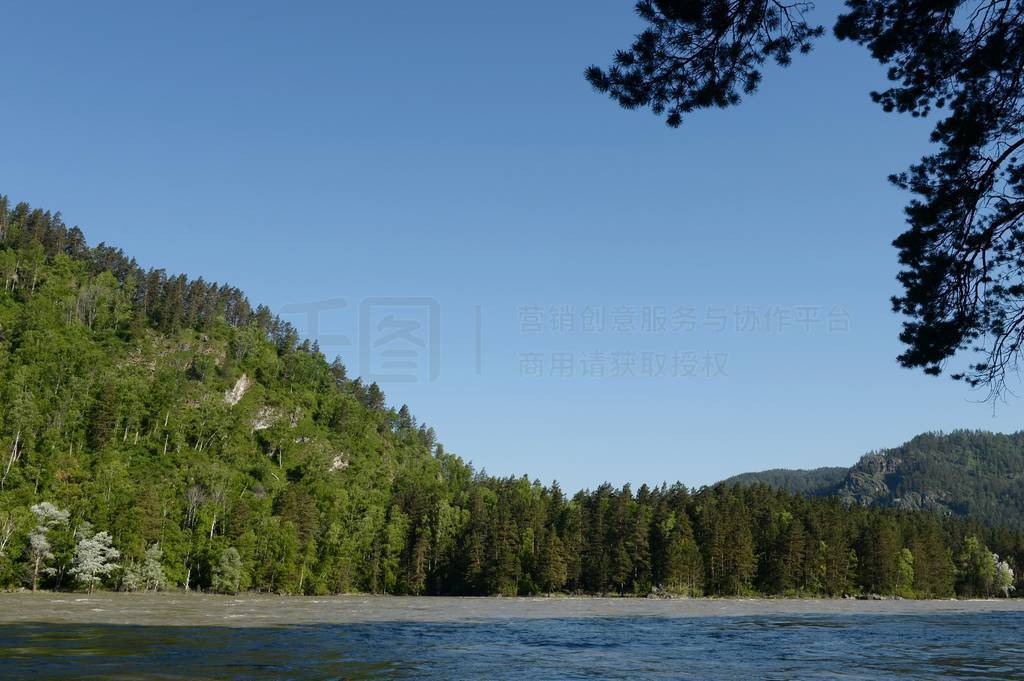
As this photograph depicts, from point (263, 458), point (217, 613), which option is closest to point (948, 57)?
point (217, 613)

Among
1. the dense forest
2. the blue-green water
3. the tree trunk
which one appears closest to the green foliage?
the dense forest

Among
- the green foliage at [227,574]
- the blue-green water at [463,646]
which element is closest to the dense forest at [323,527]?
the green foliage at [227,574]

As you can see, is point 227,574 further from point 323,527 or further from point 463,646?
point 463,646

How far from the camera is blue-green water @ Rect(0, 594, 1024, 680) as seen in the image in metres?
31.8

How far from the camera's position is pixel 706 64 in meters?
15.7

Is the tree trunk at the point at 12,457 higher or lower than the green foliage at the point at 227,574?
higher

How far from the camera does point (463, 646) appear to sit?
145ft

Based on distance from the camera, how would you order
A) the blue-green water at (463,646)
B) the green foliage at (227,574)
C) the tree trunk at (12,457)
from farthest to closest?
the tree trunk at (12,457), the green foliage at (227,574), the blue-green water at (463,646)

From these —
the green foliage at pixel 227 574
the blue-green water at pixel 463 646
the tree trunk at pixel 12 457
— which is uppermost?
the tree trunk at pixel 12 457

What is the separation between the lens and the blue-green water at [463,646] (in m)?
31.8

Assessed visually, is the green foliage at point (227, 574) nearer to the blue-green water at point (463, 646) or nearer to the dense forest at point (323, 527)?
the dense forest at point (323, 527)

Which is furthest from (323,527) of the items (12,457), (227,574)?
(12,457)

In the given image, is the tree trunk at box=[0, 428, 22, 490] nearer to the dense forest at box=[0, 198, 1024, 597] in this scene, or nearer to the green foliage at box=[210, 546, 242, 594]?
the dense forest at box=[0, 198, 1024, 597]

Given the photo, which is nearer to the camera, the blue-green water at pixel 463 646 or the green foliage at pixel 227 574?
the blue-green water at pixel 463 646
